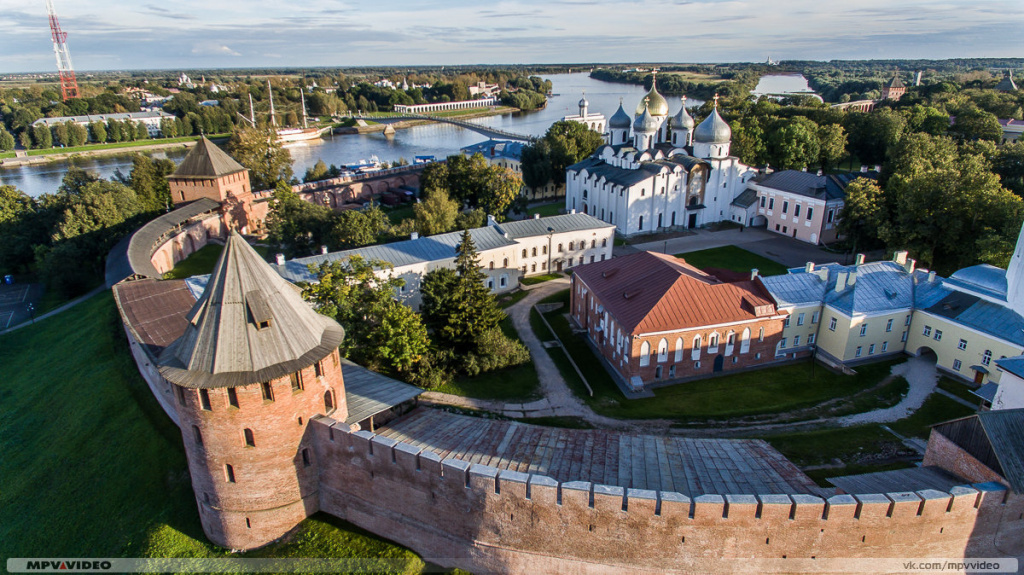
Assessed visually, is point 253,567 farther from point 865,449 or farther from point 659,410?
point 865,449

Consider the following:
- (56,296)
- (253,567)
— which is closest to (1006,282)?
(253,567)

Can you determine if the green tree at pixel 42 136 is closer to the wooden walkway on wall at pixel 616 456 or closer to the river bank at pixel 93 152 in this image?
the river bank at pixel 93 152

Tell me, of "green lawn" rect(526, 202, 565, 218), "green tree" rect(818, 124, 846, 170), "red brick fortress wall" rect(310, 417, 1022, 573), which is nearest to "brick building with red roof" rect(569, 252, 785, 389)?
"red brick fortress wall" rect(310, 417, 1022, 573)

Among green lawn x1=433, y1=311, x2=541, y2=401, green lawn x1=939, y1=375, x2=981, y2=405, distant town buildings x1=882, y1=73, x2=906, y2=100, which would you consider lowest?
green lawn x1=433, y1=311, x2=541, y2=401

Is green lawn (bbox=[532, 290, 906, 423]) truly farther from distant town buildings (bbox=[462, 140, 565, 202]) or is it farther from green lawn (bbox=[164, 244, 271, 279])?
distant town buildings (bbox=[462, 140, 565, 202])

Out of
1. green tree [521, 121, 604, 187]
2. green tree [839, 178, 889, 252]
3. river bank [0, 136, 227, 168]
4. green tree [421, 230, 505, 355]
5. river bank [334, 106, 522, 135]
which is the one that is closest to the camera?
green tree [421, 230, 505, 355]

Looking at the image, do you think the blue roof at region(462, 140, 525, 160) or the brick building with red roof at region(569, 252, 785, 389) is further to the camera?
the blue roof at region(462, 140, 525, 160)

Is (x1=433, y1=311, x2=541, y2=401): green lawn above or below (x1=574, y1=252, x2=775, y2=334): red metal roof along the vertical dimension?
below
